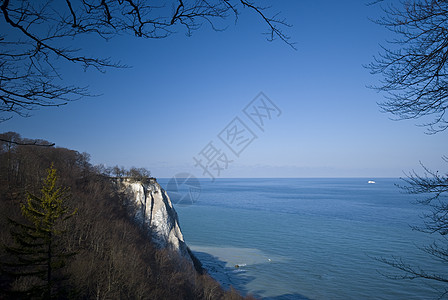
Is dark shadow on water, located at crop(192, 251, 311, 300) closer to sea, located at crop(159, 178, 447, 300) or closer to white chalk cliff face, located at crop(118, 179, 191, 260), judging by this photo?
sea, located at crop(159, 178, 447, 300)

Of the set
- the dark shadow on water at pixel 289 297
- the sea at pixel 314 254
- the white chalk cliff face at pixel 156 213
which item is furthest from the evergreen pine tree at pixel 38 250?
the dark shadow on water at pixel 289 297

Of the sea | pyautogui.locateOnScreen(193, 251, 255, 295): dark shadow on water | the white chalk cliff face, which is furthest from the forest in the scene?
the sea

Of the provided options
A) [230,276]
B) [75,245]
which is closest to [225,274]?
[230,276]

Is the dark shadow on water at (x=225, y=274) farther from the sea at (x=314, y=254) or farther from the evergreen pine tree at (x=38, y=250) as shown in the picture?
the evergreen pine tree at (x=38, y=250)

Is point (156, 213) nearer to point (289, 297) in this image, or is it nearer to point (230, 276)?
point (230, 276)

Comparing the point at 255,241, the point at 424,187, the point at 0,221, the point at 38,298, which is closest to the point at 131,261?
the point at 38,298
